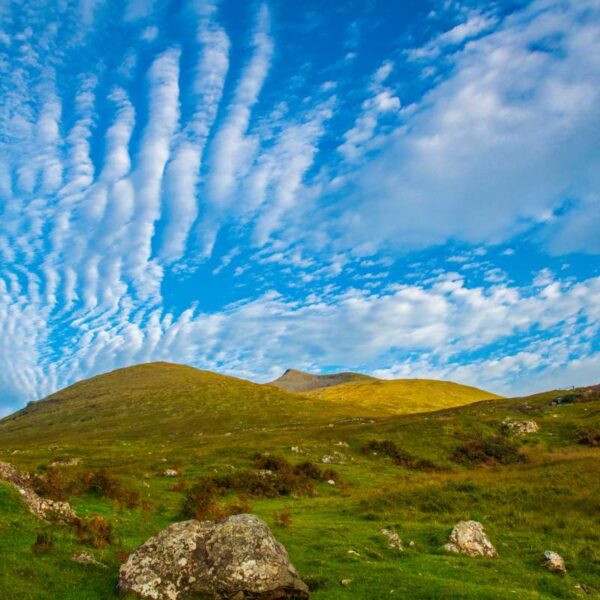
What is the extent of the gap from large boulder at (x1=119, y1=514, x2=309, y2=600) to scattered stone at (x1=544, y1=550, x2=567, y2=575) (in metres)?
10.3

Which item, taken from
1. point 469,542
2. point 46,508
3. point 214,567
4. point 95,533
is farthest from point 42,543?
point 469,542

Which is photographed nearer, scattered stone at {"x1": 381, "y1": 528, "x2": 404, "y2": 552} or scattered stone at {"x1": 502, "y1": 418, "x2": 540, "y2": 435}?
scattered stone at {"x1": 381, "y1": 528, "x2": 404, "y2": 552}

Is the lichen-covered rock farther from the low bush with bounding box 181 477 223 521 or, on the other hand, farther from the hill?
the hill

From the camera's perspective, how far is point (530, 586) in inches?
698

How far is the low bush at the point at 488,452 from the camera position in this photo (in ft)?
180

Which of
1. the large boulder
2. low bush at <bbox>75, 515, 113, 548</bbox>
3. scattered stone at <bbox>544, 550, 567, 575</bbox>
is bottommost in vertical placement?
scattered stone at <bbox>544, 550, 567, 575</bbox>

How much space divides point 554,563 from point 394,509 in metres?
12.6

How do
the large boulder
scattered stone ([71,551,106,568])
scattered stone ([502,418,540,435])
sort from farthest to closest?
scattered stone ([502,418,540,435]) < scattered stone ([71,551,106,568]) < the large boulder

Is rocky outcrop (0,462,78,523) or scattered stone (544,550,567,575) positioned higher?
rocky outcrop (0,462,78,523)

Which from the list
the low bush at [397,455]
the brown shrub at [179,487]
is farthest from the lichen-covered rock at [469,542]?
the low bush at [397,455]

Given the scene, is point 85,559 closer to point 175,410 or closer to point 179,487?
point 179,487

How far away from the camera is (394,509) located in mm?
31328

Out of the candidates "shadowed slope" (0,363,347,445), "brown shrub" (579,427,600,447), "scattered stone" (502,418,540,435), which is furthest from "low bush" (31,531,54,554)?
"shadowed slope" (0,363,347,445)

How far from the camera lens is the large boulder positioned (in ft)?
48.9
